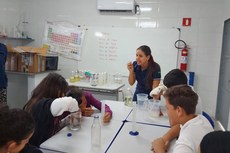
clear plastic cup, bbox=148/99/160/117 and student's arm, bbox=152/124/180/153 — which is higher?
clear plastic cup, bbox=148/99/160/117

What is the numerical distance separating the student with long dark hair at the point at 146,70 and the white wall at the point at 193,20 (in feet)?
4.76

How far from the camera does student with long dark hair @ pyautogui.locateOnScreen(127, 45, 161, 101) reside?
2.73m

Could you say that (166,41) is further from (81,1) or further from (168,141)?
(168,141)

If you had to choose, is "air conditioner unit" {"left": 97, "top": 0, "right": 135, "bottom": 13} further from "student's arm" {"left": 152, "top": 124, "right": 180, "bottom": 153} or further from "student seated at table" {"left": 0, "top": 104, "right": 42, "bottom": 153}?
"student seated at table" {"left": 0, "top": 104, "right": 42, "bottom": 153}

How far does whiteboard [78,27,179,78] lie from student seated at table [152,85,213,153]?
8.76ft

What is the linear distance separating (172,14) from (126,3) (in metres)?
0.88

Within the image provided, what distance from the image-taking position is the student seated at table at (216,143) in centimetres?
75

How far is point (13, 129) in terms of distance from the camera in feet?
3.20

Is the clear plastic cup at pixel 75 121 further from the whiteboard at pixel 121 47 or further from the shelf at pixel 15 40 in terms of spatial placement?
the shelf at pixel 15 40

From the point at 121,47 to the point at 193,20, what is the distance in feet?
4.63

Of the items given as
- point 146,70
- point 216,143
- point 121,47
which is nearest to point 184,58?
point 121,47

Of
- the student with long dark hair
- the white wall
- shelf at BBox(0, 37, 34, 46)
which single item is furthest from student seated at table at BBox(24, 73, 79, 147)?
shelf at BBox(0, 37, 34, 46)

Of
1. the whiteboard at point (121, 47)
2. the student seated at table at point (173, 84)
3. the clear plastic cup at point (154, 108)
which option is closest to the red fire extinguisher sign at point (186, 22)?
the whiteboard at point (121, 47)

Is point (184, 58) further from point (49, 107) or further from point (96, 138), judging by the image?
point (49, 107)
